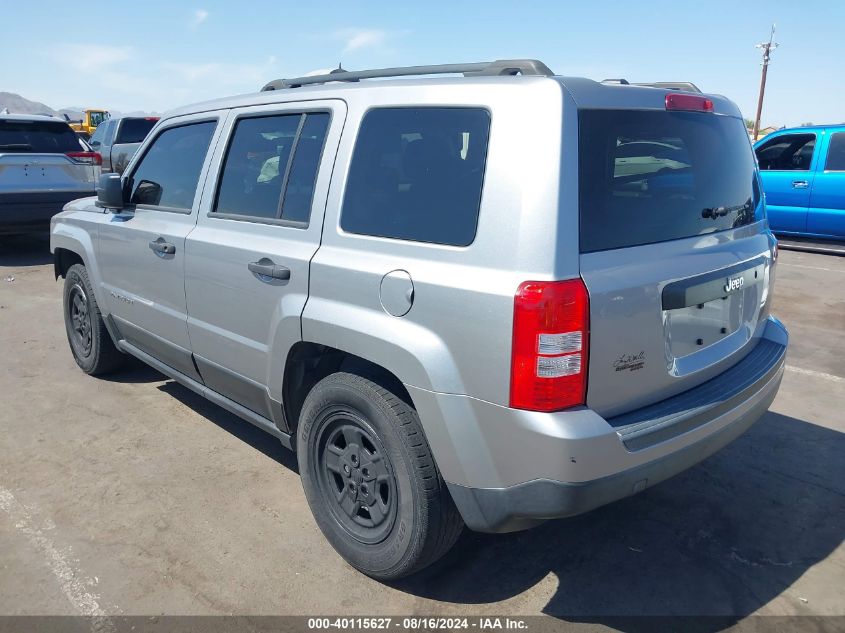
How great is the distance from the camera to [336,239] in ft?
9.29

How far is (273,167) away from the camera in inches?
129

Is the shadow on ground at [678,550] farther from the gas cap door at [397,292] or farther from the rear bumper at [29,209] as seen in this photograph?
the rear bumper at [29,209]

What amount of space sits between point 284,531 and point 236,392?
0.76 m

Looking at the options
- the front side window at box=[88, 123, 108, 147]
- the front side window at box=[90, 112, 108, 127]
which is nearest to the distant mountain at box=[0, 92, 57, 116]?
the front side window at box=[90, 112, 108, 127]

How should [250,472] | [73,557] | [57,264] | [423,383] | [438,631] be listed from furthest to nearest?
[57,264]
[250,472]
[73,557]
[438,631]
[423,383]

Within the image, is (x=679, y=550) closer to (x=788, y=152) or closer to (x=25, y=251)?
(x=788, y=152)

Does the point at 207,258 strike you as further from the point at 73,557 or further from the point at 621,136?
the point at 621,136

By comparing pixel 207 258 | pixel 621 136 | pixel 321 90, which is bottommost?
pixel 207 258

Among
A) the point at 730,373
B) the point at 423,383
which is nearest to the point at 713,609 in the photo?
the point at 730,373

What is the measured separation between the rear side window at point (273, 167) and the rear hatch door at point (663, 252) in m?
1.28

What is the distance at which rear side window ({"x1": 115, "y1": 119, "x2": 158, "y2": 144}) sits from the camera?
16812 mm

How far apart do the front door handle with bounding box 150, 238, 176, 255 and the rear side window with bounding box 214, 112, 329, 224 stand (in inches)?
15.4

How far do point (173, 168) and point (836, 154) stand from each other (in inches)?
361

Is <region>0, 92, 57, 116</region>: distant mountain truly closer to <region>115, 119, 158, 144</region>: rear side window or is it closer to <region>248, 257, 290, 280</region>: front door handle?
<region>115, 119, 158, 144</region>: rear side window
